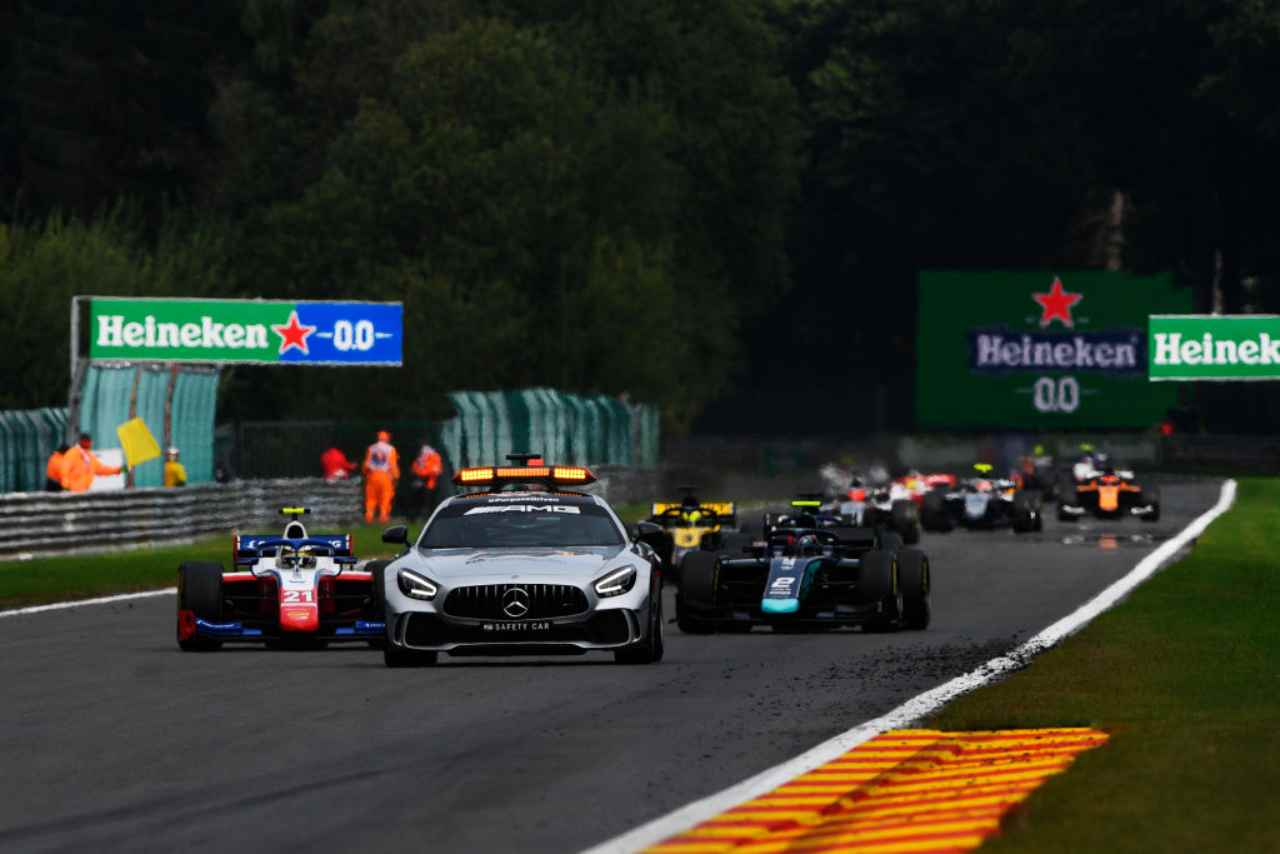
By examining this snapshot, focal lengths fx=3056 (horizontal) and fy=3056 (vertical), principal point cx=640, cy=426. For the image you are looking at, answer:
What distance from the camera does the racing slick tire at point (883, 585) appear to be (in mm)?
23438

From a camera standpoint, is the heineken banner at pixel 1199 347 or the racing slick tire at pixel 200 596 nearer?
the racing slick tire at pixel 200 596

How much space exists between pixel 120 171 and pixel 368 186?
1462cm

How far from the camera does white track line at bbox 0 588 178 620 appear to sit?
27.5 meters

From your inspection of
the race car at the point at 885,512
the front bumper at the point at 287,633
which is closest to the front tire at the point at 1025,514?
the race car at the point at 885,512

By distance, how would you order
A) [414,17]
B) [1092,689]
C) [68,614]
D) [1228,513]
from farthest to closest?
[414,17] < [1228,513] < [68,614] < [1092,689]

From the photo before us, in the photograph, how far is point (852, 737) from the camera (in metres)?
14.6

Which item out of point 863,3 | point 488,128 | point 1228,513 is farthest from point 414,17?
point 1228,513

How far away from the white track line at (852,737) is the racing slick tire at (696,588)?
259 centimetres

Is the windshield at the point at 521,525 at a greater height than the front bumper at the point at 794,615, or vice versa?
the windshield at the point at 521,525

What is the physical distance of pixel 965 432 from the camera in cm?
9812

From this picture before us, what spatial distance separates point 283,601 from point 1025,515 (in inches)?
1023

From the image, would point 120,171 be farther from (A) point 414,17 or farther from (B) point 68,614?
(B) point 68,614

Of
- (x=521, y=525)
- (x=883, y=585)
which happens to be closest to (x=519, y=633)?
(x=521, y=525)

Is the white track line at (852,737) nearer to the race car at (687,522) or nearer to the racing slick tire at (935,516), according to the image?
the race car at (687,522)
